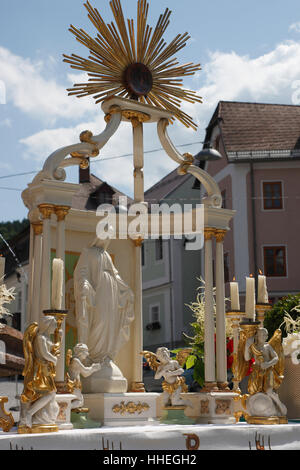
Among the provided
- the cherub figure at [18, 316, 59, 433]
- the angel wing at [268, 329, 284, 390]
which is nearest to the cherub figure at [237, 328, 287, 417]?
the angel wing at [268, 329, 284, 390]

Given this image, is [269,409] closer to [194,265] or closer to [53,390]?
[53,390]

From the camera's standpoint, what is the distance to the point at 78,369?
9.10m

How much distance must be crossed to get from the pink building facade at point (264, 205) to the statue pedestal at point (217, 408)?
1529 cm

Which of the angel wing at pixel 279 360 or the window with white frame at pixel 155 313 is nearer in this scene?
the angel wing at pixel 279 360

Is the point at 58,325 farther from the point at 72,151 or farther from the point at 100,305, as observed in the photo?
the point at 72,151

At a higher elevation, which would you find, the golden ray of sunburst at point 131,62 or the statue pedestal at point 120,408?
the golden ray of sunburst at point 131,62

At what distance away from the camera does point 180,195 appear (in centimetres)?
3198

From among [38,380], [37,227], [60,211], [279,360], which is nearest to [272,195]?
[37,227]

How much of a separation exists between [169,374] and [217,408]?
2.71 feet

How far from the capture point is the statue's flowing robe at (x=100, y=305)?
9.95 metres

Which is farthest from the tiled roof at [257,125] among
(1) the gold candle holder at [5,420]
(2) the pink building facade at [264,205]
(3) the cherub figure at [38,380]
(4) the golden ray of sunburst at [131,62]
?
(3) the cherub figure at [38,380]

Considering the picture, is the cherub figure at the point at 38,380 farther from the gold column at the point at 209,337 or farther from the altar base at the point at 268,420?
the gold column at the point at 209,337
